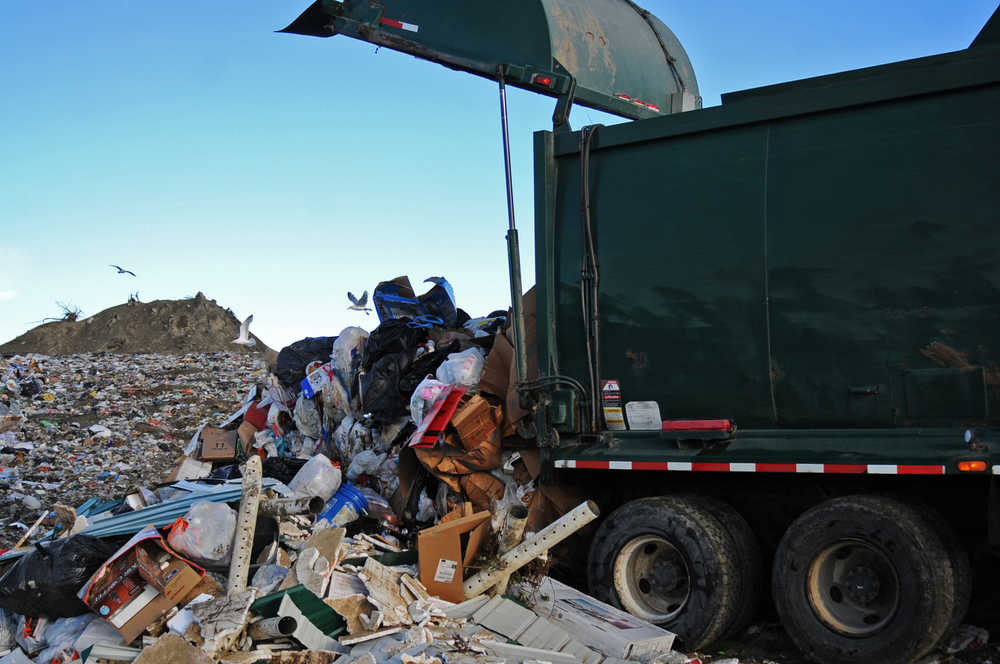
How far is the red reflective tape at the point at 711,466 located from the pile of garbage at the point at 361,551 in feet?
1.97

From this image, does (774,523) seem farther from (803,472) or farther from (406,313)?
(406,313)

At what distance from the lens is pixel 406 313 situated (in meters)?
6.99

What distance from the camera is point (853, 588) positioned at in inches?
151

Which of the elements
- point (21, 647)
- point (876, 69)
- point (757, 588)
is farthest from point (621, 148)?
point (21, 647)

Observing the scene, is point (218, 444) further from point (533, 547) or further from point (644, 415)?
point (644, 415)

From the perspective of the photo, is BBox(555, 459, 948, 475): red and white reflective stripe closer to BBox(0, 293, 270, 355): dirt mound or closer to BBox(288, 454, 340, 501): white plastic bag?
BBox(288, 454, 340, 501): white plastic bag

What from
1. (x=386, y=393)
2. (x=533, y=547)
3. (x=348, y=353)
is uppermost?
(x=348, y=353)

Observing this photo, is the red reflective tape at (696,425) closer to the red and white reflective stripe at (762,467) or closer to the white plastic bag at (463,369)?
the red and white reflective stripe at (762,467)

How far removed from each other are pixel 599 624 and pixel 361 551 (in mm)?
1521

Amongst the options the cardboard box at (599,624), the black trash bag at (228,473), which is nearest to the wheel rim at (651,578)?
the cardboard box at (599,624)

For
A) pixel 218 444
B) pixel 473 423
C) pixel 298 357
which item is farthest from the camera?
pixel 298 357

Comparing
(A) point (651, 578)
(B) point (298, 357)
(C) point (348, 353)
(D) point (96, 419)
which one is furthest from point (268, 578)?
(D) point (96, 419)

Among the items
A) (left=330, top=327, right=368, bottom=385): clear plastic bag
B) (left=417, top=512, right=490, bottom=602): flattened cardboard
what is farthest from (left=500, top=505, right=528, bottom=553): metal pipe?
(left=330, top=327, right=368, bottom=385): clear plastic bag

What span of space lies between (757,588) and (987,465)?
1.24 metres
